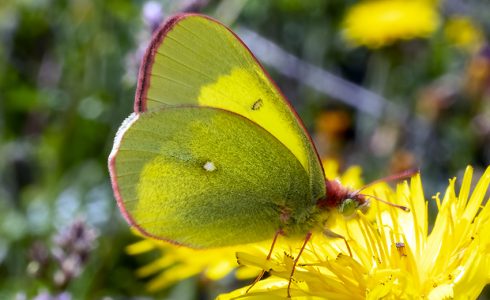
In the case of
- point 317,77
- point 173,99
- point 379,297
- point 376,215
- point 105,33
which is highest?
point 105,33

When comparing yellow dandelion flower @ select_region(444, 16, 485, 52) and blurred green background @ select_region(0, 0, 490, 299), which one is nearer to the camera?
blurred green background @ select_region(0, 0, 490, 299)

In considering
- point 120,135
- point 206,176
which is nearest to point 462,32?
point 206,176

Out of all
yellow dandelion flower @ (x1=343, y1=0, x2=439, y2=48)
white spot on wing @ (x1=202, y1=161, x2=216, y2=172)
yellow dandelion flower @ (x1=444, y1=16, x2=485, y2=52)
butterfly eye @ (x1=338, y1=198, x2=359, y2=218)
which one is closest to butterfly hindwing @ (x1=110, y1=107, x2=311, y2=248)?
white spot on wing @ (x1=202, y1=161, x2=216, y2=172)

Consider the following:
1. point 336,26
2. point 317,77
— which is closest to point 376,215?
point 317,77

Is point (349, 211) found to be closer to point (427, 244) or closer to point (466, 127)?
point (427, 244)

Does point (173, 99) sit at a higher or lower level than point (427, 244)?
higher

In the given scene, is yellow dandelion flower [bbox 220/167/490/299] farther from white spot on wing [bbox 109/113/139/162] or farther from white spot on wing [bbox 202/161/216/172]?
white spot on wing [bbox 109/113/139/162]
